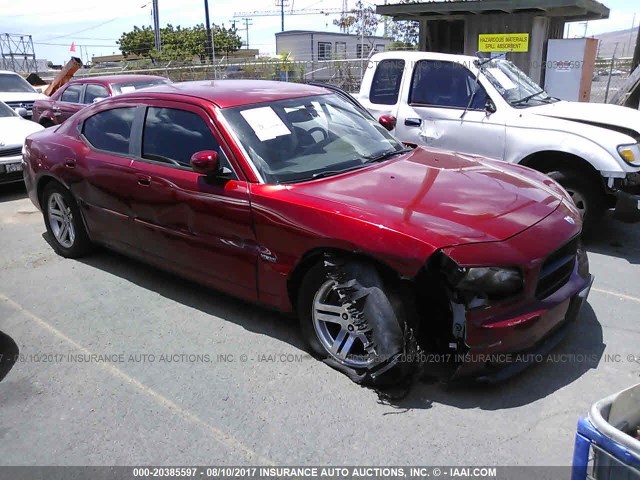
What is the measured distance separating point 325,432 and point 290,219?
49.6 inches

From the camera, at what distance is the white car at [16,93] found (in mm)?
12895

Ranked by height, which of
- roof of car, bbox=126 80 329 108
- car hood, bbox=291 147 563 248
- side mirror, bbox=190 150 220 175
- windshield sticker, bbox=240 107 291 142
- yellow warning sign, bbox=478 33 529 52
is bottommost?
car hood, bbox=291 147 563 248

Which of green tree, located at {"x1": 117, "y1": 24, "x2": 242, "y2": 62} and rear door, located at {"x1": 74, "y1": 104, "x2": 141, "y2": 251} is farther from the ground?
green tree, located at {"x1": 117, "y1": 24, "x2": 242, "y2": 62}

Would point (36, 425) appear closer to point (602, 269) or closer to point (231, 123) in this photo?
point (231, 123)

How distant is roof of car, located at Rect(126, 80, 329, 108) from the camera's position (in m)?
4.07

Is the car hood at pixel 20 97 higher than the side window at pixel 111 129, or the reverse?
the side window at pixel 111 129

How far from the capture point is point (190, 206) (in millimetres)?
3953

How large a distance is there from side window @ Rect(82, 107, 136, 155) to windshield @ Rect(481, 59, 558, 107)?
4.00m

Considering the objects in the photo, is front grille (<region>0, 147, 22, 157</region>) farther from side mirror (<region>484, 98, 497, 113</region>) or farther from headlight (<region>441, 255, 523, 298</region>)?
headlight (<region>441, 255, 523, 298</region>)

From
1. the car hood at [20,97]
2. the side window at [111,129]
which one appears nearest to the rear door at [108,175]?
the side window at [111,129]

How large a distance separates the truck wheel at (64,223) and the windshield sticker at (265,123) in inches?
88.0

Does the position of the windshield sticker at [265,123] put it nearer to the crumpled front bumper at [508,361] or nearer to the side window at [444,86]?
the crumpled front bumper at [508,361]

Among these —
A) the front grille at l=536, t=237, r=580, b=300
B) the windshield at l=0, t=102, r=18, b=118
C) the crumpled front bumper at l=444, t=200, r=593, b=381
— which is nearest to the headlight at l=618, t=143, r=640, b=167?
the front grille at l=536, t=237, r=580, b=300

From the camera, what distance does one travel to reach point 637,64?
1089 centimetres
